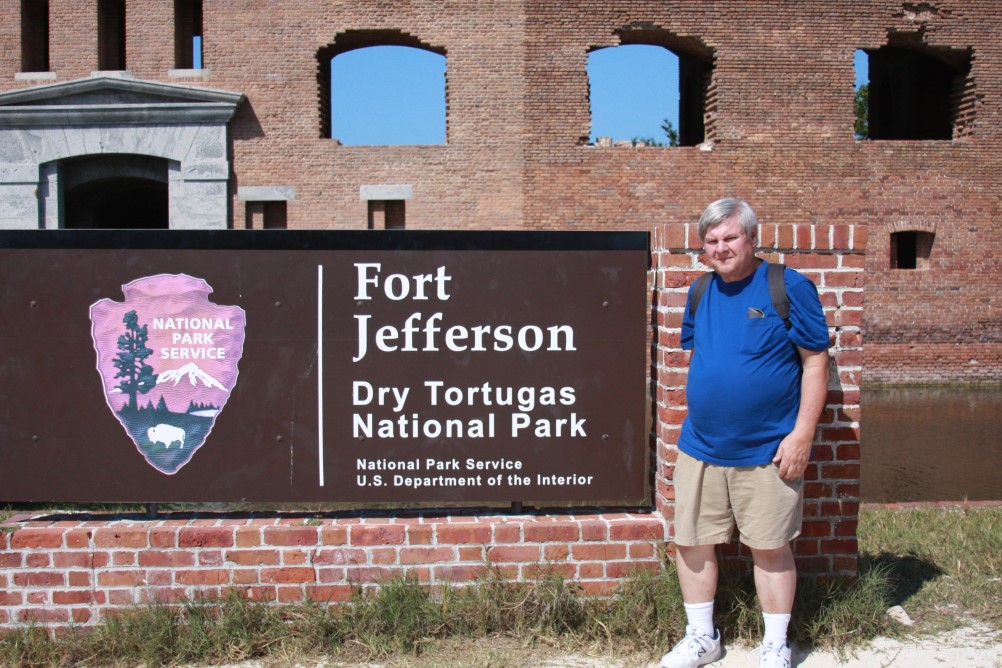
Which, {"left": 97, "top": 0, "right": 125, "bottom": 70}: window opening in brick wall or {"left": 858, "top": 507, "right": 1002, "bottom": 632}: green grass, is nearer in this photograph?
{"left": 858, "top": 507, "right": 1002, "bottom": 632}: green grass

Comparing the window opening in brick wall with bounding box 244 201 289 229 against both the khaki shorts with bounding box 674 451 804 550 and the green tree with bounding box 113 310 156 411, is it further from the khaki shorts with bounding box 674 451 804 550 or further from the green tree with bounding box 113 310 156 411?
the khaki shorts with bounding box 674 451 804 550

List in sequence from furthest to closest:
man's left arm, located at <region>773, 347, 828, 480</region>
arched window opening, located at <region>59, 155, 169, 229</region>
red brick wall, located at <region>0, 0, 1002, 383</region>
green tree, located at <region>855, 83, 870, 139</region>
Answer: green tree, located at <region>855, 83, 870, 139</region>, arched window opening, located at <region>59, 155, 169, 229</region>, red brick wall, located at <region>0, 0, 1002, 383</region>, man's left arm, located at <region>773, 347, 828, 480</region>

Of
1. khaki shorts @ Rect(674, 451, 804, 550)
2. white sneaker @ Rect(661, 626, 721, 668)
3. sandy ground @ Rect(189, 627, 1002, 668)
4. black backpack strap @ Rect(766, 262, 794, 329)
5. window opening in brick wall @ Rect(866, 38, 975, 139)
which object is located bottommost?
sandy ground @ Rect(189, 627, 1002, 668)

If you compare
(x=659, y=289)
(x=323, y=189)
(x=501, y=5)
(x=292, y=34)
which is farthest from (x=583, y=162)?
(x=659, y=289)

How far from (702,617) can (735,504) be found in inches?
18.7

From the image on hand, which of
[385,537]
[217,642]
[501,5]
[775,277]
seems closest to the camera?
[775,277]

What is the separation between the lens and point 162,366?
364 centimetres

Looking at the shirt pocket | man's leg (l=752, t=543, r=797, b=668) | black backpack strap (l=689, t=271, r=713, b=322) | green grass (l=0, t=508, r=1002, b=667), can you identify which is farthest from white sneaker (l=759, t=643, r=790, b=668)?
black backpack strap (l=689, t=271, r=713, b=322)

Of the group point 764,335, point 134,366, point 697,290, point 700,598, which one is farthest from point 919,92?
point 134,366

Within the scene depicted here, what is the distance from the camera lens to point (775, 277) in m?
3.06

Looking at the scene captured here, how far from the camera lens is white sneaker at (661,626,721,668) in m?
3.13

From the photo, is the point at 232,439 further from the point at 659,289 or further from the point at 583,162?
the point at 583,162

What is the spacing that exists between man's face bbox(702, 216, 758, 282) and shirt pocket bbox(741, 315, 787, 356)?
0.21 meters

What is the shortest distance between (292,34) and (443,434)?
1475 cm
